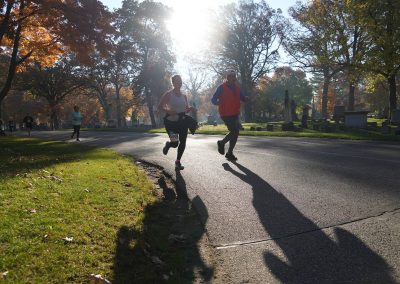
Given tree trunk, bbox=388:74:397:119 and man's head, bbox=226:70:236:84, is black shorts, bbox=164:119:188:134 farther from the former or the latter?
tree trunk, bbox=388:74:397:119

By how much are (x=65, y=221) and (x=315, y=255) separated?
8.37 ft

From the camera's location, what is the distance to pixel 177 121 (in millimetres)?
7797

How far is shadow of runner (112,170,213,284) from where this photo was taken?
288 cm

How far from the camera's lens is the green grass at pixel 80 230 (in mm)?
2764

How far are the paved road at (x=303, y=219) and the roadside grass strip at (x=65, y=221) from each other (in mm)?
963

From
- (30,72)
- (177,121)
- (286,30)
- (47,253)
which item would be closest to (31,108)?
(30,72)

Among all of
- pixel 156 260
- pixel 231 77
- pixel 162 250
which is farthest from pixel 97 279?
pixel 231 77

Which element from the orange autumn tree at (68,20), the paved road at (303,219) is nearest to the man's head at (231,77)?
the paved road at (303,219)

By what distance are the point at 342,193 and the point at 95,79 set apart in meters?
49.2

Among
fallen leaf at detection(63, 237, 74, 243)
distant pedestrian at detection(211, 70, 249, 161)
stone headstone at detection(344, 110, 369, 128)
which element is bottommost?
fallen leaf at detection(63, 237, 74, 243)

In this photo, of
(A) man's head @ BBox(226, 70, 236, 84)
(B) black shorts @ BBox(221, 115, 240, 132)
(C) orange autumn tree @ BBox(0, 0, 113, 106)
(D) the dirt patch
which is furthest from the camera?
(C) orange autumn tree @ BBox(0, 0, 113, 106)

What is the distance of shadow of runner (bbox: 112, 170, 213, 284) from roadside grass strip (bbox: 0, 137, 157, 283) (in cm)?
4

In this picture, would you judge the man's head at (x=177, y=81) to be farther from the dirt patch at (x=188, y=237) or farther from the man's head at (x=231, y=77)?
the dirt patch at (x=188, y=237)

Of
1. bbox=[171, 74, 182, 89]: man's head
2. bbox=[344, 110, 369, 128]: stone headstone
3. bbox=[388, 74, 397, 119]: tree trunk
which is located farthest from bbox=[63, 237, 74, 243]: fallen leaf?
bbox=[388, 74, 397, 119]: tree trunk
